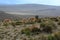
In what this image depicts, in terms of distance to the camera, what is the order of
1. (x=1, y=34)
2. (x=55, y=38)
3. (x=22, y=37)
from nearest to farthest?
(x=55, y=38)
(x=22, y=37)
(x=1, y=34)

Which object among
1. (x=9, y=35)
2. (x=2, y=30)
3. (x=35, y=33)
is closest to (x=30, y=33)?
(x=35, y=33)

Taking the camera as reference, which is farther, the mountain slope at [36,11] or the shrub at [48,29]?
the mountain slope at [36,11]

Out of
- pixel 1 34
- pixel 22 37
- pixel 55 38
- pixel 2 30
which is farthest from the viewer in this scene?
pixel 2 30

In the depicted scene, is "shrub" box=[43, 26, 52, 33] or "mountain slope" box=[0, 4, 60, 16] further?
"mountain slope" box=[0, 4, 60, 16]

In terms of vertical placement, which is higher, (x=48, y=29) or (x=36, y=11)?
(x=48, y=29)

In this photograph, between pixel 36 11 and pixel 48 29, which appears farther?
pixel 36 11

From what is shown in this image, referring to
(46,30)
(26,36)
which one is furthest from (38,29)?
(26,36)

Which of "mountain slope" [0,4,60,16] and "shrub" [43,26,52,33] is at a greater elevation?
"shrub" [43,26,52,33]

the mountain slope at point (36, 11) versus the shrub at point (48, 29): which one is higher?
the shrub at point (48, 29)

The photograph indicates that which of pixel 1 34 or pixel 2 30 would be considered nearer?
pixel 1 34

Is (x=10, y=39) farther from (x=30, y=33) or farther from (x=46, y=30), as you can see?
(x=46, y=30)
